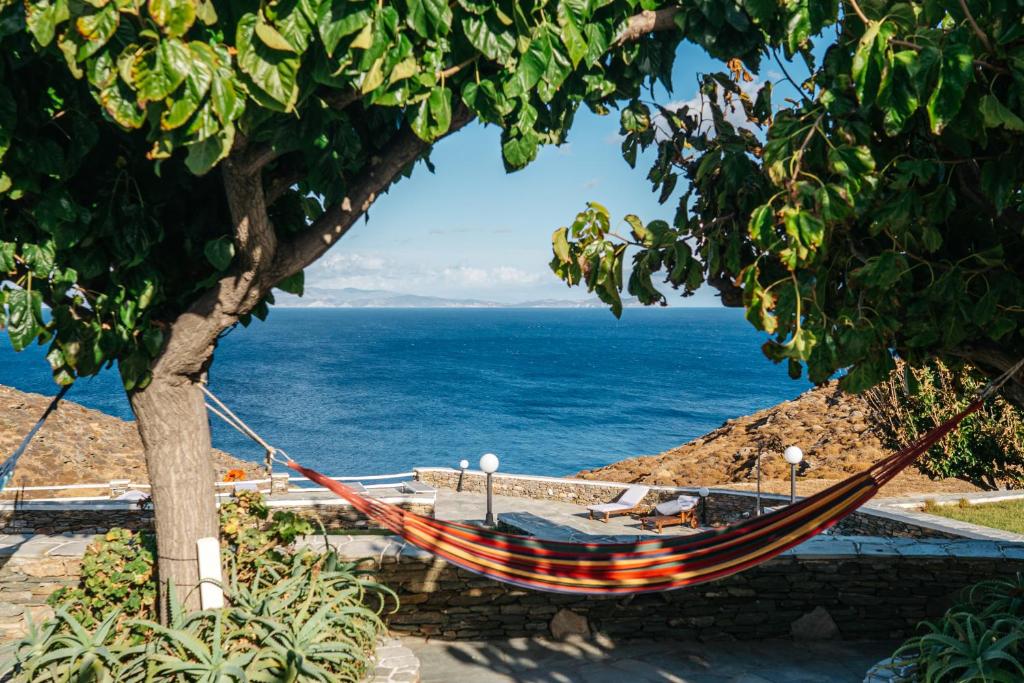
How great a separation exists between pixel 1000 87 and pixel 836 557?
10.2 ft

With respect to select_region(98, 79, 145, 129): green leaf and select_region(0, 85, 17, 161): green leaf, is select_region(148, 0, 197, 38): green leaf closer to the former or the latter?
select_region(98, 79, 145, 129): green leaf

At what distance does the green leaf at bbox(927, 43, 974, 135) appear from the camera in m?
2.21

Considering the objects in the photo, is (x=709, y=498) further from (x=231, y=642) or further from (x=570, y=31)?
(x=570, y=31)

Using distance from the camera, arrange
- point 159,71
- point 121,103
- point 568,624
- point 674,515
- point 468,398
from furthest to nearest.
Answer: point 468,398 → point 674,515 → point 568,624 → point 121,103 → point 159,71

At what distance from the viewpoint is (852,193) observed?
2.48 m

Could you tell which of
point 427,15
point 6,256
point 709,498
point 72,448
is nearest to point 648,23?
point 427,15

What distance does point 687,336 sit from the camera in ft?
365

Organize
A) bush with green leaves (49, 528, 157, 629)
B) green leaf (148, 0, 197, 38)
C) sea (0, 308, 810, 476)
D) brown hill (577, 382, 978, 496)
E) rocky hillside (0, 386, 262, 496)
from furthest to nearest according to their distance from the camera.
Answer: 1. sea (0, 308, 810, 476)
2. rocky hillside (0, 386, 262, 496)
3. brown hill (577, 382, 978, 496)
4. bush with green leaves (49, 528, 157, 629)
5. green leaf (148, 0, 197, 38)

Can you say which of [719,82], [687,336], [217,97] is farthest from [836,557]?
[687,336]

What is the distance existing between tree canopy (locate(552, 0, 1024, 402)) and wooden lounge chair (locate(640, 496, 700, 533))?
6738 mm

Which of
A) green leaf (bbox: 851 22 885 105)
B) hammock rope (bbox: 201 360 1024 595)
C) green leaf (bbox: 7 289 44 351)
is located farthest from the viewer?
hammock rope (bbox: 201 360 1024 595)

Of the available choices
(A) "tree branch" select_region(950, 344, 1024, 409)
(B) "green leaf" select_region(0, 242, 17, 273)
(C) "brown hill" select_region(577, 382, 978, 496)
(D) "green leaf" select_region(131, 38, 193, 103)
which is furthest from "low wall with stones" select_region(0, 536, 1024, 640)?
(C) "brown hill" select_region(577, 382, 978, 496)

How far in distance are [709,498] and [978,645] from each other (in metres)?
6.83

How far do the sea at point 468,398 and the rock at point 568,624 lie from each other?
1893 centimetres
